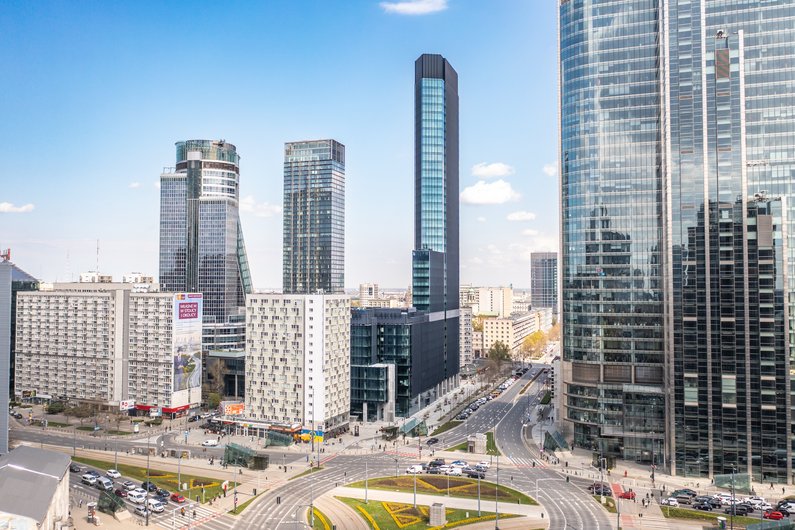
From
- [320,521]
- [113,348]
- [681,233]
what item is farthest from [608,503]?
[113,348]

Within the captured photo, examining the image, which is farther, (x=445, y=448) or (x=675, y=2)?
(x=445, y=448)

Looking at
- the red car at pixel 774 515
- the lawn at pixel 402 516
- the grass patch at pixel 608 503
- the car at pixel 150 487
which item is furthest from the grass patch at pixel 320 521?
the red car at pixel 774 515

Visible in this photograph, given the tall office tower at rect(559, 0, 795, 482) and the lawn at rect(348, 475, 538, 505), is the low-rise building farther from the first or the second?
the tall office tower at rect(559, 0, 795, 482)

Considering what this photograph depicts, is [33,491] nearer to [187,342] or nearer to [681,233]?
[187,342]

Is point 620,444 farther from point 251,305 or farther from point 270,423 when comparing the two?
point 251,305

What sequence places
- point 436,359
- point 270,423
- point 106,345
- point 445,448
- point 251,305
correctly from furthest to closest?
1. point 436,359
2. point 106,345
3. point 251,305
4. point 270,423
5. point 445,448

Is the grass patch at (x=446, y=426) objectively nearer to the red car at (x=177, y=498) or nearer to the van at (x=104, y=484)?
the red car at (x=177, y=498)

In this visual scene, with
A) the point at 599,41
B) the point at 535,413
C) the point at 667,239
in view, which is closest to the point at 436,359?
the point at 535,413
